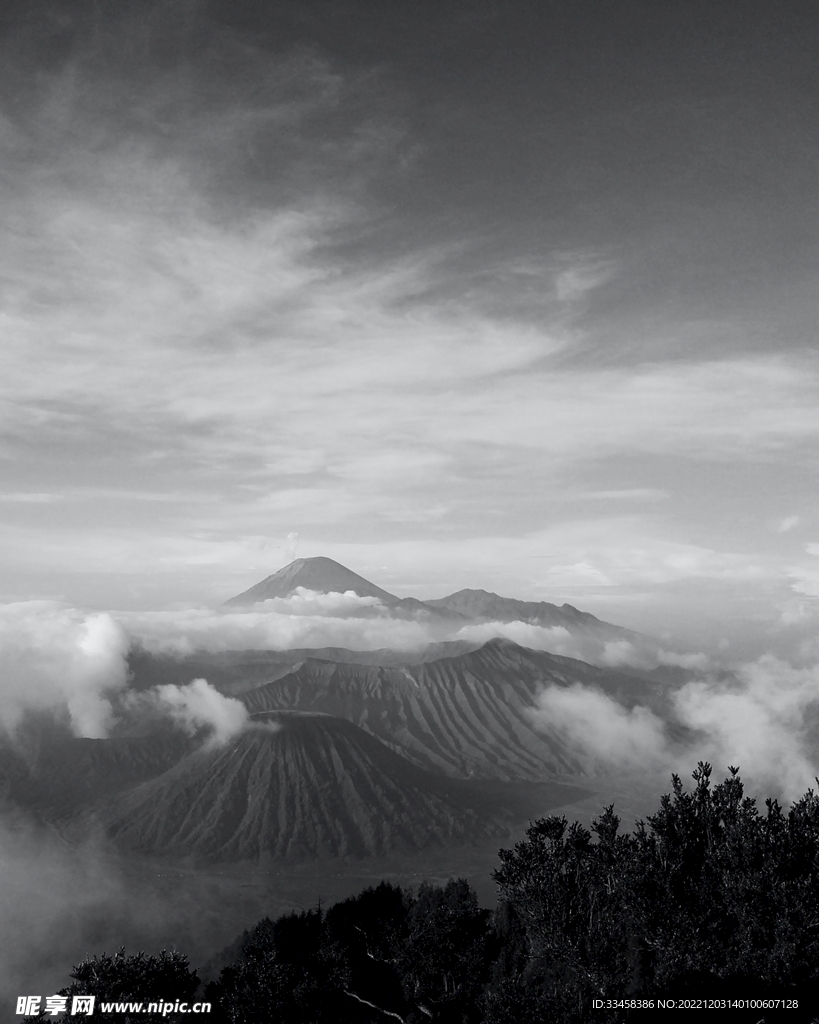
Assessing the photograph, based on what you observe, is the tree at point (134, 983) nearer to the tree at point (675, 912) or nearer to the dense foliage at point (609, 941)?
the dense foliage at point (609, 941)

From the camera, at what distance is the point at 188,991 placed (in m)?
30.6

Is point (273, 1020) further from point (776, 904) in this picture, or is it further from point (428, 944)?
point (776, 904)

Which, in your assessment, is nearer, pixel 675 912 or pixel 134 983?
pixel 675 912

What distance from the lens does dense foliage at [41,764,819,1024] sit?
24.3m

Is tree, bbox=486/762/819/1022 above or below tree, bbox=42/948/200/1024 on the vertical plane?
above

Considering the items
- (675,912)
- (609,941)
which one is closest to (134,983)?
(609,941)

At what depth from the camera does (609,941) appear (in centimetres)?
2458

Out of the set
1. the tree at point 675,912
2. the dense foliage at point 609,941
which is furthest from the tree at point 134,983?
the tree at point 675,912

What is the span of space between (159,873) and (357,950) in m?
170

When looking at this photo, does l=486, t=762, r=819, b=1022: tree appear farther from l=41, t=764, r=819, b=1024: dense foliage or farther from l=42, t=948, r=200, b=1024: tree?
l=42, t=948, r=200, b=1024: tree

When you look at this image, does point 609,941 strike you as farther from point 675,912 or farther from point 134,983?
point 134,983

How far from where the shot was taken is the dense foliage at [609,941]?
79.7 ft

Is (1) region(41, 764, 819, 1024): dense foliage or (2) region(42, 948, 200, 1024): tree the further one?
(2) region(42, 948, 200, 1024): tree

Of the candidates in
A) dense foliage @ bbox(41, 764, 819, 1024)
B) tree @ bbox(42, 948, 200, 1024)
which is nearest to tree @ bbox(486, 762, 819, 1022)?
dense foliage @ bbox(41, 764, 819, 1024)
